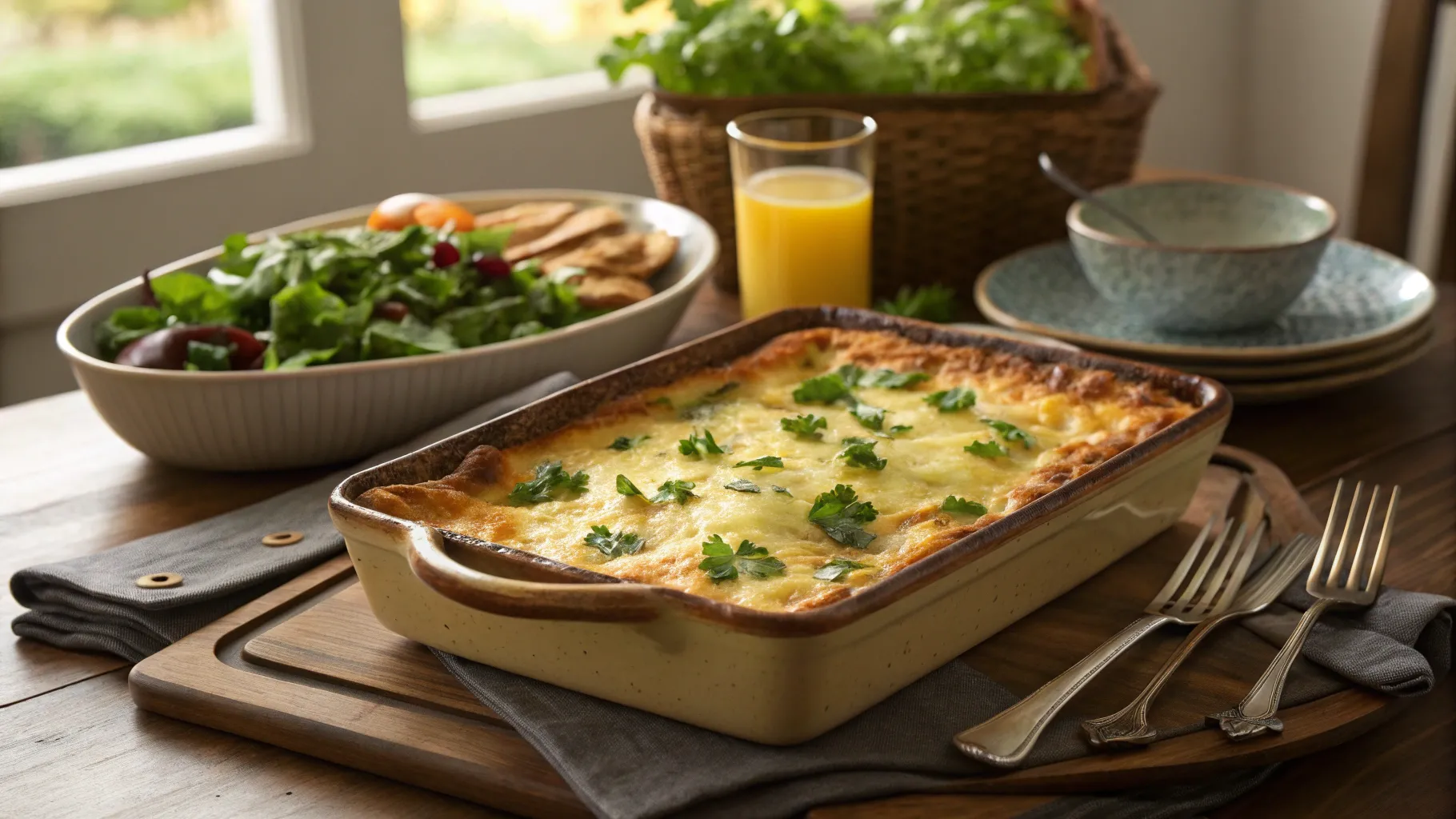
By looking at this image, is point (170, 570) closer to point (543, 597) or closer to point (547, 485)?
point (547, 485)

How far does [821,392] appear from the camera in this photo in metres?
1.59

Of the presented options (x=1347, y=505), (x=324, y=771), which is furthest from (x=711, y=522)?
(x=1347, y=505)

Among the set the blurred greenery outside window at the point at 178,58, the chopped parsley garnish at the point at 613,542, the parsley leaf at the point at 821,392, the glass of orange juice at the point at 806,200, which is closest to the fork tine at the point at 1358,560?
the parsley leaf at the point at 821,392

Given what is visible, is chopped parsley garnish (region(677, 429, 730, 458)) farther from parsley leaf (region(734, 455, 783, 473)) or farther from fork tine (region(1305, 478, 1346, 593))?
fork tine (region(1305, 478, 1346, 593))

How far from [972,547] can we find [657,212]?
1211 mm

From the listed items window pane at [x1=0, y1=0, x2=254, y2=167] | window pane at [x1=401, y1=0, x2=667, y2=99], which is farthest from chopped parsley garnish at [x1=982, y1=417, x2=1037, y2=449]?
window pane at [x1=0, y1=0, x2=254, y2=167]

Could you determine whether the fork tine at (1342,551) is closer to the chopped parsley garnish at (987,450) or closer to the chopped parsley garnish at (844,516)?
the chopped parsley garnish at (987,450)

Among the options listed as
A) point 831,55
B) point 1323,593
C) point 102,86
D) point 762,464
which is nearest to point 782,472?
point 762,464

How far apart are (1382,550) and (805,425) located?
56cm

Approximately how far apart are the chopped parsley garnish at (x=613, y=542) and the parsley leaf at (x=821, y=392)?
387mm

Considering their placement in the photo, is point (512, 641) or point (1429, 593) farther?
point (1429, 593)

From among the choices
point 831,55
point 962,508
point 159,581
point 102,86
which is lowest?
point 102,86

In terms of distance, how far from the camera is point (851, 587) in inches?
44.7

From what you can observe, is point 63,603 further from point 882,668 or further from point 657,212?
Result: point 657,212
